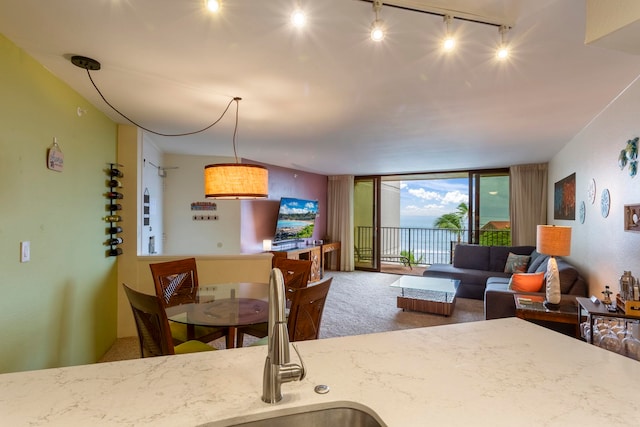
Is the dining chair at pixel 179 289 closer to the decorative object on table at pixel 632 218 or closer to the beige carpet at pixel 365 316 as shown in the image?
the beige carpet at pixel 365 316

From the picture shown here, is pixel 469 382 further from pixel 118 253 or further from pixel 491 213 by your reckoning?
pixel 491 213

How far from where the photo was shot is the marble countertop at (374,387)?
75 centimetres

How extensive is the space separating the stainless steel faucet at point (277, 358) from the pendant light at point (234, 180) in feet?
5.67

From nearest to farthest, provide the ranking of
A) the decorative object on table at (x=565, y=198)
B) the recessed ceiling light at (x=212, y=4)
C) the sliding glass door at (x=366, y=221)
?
the recessed ceiling light at (x=212, y=4) < the decorative object on table at (x=565, y=198) < the sliding glass door at (x=366, y=221)

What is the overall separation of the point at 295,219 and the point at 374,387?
210 inches

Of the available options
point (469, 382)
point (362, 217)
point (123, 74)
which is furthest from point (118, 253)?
point (362, 217)

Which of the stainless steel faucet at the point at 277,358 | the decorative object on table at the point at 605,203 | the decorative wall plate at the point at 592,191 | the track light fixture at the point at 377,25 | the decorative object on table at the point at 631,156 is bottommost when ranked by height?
the stainless steel faucet at the point at 277,358

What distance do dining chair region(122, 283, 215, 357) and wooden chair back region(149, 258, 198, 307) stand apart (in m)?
0.56

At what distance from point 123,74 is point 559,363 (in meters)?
2.71

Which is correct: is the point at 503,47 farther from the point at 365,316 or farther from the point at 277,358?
the point at 365,316

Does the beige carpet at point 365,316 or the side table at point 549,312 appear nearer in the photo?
the side table at point 549,312

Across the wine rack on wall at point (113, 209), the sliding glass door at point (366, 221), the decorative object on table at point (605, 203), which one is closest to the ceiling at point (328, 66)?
the wine rack on wall at point (113, 209)

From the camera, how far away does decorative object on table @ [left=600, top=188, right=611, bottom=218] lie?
2850 millimetres

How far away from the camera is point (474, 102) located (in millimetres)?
2645
